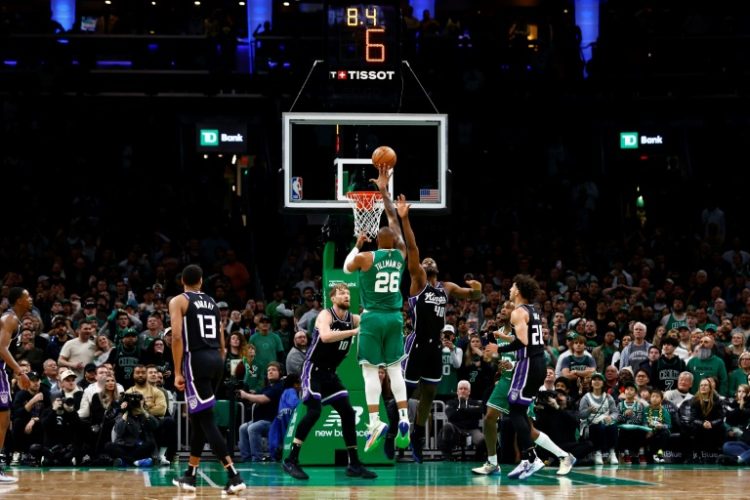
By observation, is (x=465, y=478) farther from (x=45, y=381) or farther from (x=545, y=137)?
(x=545, y=137)

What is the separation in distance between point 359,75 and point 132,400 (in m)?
5.39

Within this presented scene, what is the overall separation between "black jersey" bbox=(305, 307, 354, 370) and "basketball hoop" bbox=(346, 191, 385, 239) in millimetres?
1259

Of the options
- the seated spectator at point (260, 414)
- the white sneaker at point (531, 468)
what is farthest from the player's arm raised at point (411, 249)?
the seated spectator at point (260, 414)

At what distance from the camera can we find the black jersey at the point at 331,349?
14.0 metres

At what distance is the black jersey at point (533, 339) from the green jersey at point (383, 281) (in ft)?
4.56

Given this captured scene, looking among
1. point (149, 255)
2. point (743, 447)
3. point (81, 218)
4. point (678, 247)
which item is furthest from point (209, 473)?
point (678, 247)

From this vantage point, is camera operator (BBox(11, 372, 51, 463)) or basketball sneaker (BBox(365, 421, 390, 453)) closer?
basketball sneaker (BBox(365, 421, 390, 453))

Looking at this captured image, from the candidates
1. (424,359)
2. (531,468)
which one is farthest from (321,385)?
(531,468)

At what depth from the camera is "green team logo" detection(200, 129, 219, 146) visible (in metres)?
28.1

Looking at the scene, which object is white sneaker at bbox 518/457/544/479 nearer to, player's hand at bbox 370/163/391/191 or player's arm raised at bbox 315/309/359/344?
player's arm raised at bbox 315/309/359/344

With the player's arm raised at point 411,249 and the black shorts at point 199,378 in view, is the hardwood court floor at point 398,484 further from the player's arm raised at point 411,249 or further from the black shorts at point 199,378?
the player's arm raised at point 411,249

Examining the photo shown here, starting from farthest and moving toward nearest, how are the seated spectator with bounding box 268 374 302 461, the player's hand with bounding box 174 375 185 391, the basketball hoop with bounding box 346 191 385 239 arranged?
the seated spectator with bounding box 268 374 302 461 → the basketball hoop with bounding box 346 191 385 239 → the player's hand with bounding box 174 375 185 391

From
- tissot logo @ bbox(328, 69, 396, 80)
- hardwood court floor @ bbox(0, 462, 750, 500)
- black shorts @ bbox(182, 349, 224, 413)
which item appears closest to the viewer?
black shorts @ bbox(182, 349, 224, 413)

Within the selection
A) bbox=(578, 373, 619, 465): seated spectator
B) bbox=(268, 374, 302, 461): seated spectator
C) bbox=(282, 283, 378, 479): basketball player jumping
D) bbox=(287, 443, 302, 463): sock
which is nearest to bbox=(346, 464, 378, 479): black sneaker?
bbox=(282, 283, 378, 479): basketball player jumping
